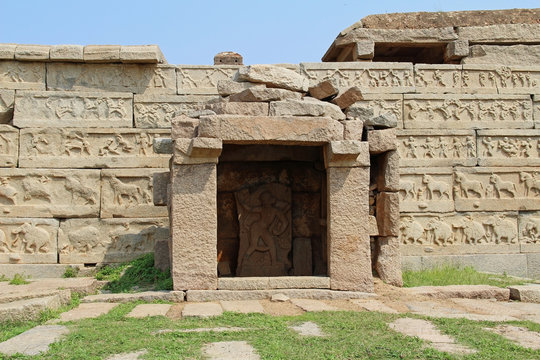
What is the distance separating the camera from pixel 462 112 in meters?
10.1

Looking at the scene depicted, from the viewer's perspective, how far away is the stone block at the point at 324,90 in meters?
7.14

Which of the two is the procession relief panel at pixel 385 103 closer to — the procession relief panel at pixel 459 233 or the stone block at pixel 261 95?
the procession relief panel at pixel 459 233

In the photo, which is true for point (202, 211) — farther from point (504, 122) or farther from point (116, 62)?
point (504, 122)

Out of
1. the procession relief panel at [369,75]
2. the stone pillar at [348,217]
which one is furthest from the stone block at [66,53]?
the stone pillar at [348,217]

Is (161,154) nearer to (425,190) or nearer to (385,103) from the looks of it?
(385,103)

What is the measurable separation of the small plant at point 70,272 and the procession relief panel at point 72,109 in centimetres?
252

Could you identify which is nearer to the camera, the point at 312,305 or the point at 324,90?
the point at 312,305

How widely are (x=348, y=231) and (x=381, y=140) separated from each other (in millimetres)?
1404

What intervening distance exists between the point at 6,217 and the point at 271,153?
15.4 feet

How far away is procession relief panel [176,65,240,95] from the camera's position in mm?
9906

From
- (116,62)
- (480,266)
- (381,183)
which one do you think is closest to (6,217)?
(116,62)

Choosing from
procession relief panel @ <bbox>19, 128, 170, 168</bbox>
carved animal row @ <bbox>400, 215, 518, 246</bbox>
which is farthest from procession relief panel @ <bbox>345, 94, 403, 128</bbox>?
procession relief panel @ <bbox>19, 128, 170, 168</bbox>

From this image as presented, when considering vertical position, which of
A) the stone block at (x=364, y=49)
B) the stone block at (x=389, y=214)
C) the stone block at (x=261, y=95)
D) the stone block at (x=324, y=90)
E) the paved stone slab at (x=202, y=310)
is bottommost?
the paved stone slab at (x=202, y=310)

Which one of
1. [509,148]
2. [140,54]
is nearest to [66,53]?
[140,54]
